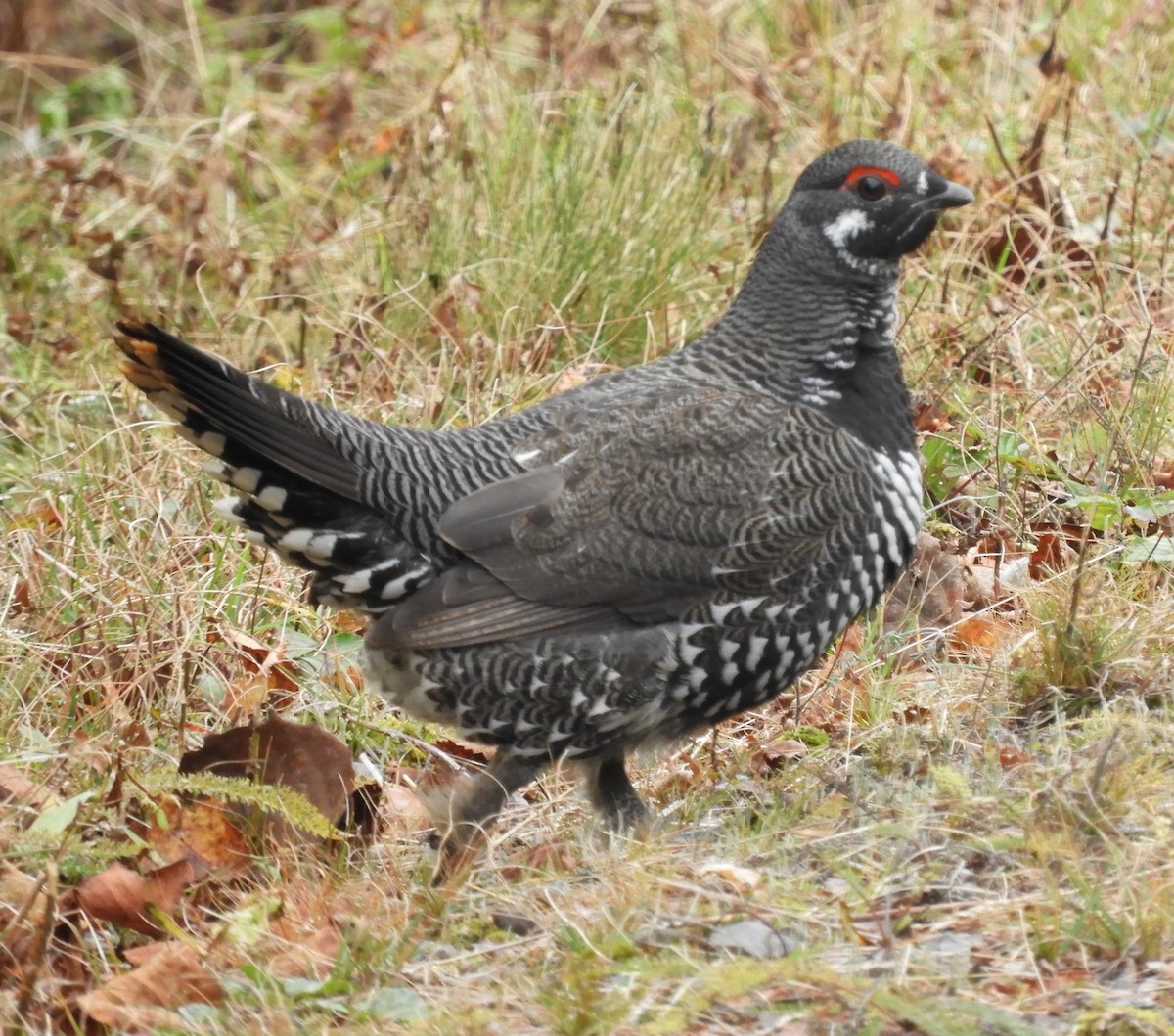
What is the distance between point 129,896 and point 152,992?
36 cm

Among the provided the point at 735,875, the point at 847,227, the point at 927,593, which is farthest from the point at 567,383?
the point at 735,875

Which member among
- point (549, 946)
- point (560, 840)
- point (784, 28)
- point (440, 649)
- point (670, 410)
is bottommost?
point (560, 840)

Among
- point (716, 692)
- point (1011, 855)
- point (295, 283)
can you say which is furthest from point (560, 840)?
point (295, 283)

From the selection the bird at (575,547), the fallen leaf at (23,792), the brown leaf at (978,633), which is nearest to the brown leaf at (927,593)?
the brown leaf at (978,633)

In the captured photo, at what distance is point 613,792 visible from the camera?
4.19m

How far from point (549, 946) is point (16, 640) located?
198 centimetres

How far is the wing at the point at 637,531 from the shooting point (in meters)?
3.90

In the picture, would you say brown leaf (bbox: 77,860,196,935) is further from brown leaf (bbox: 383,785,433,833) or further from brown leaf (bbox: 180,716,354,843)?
brown leaf (bbox: 383,785,433,833)

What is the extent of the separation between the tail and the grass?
62 centimetres

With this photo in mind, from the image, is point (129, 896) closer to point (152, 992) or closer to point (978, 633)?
point (152, 992)

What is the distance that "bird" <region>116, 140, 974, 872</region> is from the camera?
3.89 m

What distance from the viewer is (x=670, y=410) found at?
4.10m

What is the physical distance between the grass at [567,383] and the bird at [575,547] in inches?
13.2

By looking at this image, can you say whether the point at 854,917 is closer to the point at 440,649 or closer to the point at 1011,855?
the point at 1011,855
